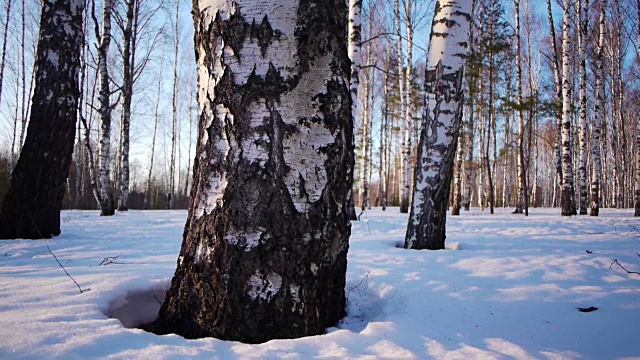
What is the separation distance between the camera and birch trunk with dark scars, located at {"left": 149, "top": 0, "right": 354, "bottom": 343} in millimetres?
1408

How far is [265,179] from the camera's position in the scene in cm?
142

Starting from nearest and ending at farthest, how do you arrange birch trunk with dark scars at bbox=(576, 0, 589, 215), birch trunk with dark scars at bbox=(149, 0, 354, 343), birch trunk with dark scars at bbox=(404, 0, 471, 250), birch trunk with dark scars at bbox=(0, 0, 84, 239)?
birch trunk with dark scars at bbox=(149, 0, 354, 343) < birch trunk with dark scars at bbox=(404, 0, 471, 250) < birch trunk with dark scars at bbox=(0, 0, 84, 239) < birch trunk with dark scars at bbox=(576, 0, 589, 215)

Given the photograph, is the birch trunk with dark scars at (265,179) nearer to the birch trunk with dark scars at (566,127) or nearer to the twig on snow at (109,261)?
the twig on snow at (109,261)

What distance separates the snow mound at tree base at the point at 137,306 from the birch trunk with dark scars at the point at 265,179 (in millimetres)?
341

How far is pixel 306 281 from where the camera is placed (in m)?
1.46

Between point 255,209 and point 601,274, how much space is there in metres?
2.57

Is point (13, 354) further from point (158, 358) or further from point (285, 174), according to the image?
point (285, 174)

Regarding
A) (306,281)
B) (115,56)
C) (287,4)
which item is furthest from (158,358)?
(115,56)

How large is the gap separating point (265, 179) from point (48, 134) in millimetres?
4037

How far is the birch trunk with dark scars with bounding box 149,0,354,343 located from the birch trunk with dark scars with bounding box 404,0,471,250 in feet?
7.81

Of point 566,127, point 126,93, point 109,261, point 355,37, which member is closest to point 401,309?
point 109,261

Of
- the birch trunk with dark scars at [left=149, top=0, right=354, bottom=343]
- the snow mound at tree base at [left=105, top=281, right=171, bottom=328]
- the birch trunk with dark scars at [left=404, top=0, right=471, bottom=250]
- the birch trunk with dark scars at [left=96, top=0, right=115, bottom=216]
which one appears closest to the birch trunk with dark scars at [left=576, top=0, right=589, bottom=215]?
the birch trunk with dark scars at [left=404, top=0, right=471, bottom=250]

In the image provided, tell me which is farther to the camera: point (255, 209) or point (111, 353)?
point (255, 209)

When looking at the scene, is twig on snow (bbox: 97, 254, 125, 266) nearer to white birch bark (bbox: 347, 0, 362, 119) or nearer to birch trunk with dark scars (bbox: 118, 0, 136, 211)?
white birch bark (bbox: 347, 0, 362, 119)
